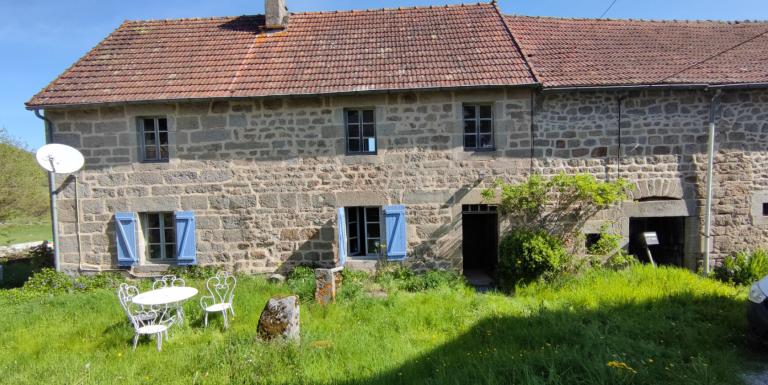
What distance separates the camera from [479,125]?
757 centimetres

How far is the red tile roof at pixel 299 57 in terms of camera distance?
24.3 feet

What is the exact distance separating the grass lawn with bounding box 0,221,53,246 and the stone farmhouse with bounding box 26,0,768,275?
11852mm

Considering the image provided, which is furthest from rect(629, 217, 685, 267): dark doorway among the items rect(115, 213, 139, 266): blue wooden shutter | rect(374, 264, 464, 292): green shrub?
rect(115, 213, 139, 266): blue wooden shutter

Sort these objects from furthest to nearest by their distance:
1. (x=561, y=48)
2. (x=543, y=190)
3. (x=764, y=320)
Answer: (x=561, y=48), (x=543, y=190), (x=764, y=320)

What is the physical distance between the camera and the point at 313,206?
7.60 metres

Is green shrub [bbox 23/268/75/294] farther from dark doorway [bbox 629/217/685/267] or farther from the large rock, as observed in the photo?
dark doorway [bbox 629/217/685/267]

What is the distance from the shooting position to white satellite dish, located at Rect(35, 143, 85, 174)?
7.12 metres

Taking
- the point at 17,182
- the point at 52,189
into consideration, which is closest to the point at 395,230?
the point at 52,189

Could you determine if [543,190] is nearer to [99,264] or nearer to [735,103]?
[735,103]

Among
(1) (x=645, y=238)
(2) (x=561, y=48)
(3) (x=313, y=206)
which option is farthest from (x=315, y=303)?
(2) (x=561, y=48)

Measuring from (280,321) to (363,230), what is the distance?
11.1 feet

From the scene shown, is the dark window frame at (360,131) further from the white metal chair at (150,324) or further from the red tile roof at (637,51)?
the white metal chair at (150,324)

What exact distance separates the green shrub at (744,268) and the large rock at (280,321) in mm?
8116

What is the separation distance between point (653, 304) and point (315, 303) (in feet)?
17.1
